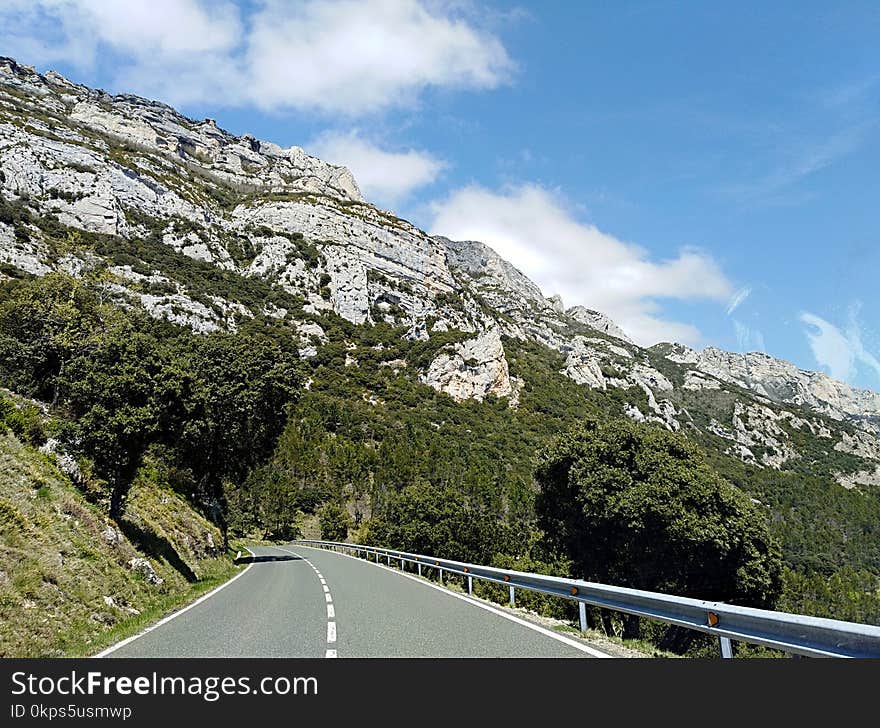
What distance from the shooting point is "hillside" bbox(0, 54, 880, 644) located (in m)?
83.2

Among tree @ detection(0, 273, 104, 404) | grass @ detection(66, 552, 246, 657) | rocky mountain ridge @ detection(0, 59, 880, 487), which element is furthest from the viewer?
rocky mountain ridge @ detection(0, 59, 880, 487)

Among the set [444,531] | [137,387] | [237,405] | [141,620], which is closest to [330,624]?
[141,620]

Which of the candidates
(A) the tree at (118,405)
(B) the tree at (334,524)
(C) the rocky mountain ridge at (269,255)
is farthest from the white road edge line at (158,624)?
(C) the rocky mountain ridge at (269,255)

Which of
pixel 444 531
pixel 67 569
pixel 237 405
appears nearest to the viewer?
pixel 67 569

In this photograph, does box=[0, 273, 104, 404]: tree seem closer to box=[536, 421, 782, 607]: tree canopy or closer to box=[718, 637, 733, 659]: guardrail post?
box=[536, 421, 782, 607]: tree canopy

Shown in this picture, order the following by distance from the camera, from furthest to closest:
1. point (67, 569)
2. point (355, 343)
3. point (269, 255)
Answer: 1. point (269, 255)
2. point (355, 343)
3. point (67, 569)

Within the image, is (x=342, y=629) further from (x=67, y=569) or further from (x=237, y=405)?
(x=237, y=405)

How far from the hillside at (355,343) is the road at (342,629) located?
26.4 meters

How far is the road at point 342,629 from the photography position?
7480mm

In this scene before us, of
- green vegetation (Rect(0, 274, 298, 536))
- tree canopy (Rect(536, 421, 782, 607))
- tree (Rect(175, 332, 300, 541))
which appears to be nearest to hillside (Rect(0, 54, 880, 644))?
tree (Rect(175, 332, 300, 541))

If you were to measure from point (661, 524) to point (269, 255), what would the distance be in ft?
403

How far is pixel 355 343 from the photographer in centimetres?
12656

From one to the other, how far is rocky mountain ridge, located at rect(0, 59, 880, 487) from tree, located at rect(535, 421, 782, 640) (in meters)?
63.6

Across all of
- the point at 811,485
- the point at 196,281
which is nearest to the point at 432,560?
the point at 196,281
